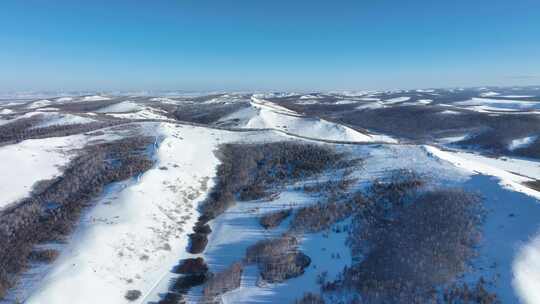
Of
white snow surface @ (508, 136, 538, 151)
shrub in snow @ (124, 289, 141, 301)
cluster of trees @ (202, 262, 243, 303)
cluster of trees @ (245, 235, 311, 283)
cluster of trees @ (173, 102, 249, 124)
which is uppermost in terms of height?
cluster of trees @ (173, 102, 249, 124)

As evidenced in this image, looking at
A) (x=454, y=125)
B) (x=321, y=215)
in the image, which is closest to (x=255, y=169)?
(x=321, y=215)

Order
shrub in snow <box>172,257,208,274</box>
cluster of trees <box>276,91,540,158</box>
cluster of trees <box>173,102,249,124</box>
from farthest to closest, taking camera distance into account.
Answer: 1. cluster of trees <box>173,102,249,124</box>
2. cluster of trees <box>276,91,540,158</box>
3. shrub in snow <box>172,257,208,274</box>

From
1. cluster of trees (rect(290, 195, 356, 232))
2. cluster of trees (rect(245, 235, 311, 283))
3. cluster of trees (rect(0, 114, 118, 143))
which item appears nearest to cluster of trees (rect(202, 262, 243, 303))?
cluster of trees (rect(245, 235, 311, 283))

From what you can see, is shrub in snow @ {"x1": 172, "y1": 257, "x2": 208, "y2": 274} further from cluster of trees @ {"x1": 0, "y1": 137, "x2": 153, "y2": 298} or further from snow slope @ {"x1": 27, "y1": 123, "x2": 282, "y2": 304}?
cluster of trees @ {"x1": 0, "y1": 137, "x2": 153, "y2": 298}

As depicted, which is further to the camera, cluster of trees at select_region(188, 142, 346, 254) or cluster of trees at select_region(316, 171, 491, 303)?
cluster of trees at select_region(188, 142, 346, 254)

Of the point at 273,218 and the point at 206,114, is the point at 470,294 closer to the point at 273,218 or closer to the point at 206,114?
the point at 273,218

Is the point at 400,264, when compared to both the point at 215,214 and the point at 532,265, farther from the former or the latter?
the point at 215,214

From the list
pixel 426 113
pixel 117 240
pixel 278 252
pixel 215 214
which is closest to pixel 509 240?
pixel 278 252
